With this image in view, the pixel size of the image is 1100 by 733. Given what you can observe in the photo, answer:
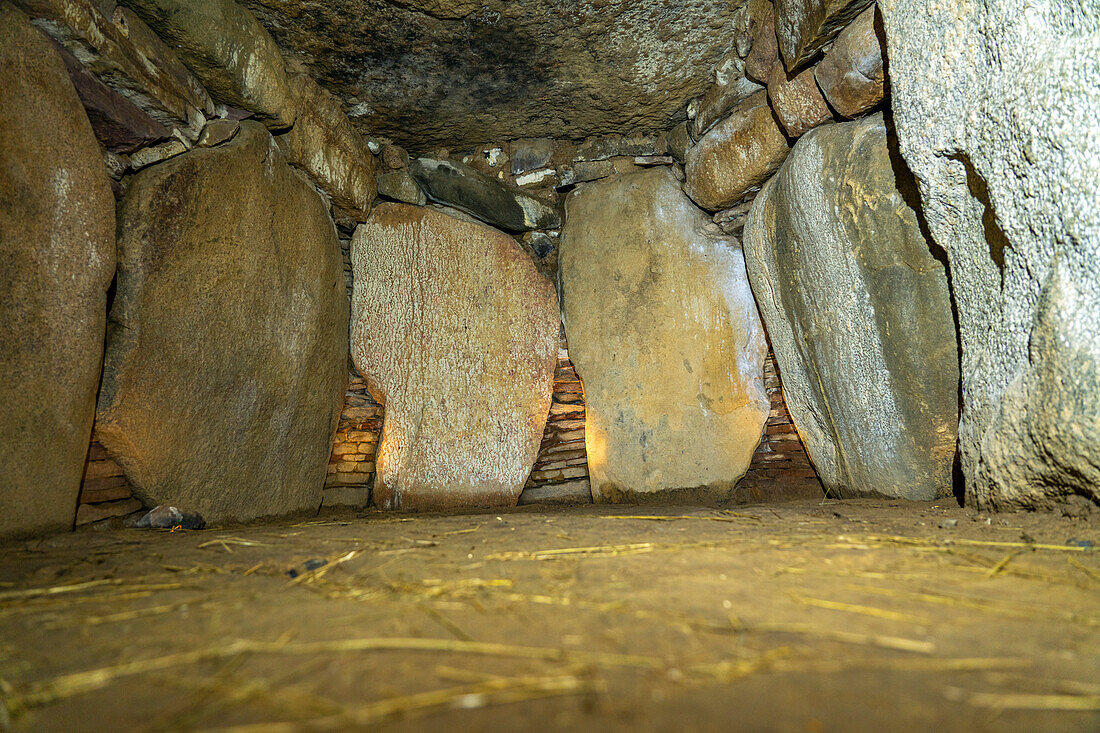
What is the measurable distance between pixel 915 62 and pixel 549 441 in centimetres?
284

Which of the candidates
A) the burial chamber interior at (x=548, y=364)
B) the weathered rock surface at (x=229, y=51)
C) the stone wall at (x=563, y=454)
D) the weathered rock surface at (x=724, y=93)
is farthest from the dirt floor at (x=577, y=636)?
the weathered rock surface at (x=724, y=93)

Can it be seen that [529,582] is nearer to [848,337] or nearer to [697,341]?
[848,337]

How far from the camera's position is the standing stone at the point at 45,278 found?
1.91 m

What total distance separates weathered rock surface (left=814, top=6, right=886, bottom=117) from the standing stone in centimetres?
310

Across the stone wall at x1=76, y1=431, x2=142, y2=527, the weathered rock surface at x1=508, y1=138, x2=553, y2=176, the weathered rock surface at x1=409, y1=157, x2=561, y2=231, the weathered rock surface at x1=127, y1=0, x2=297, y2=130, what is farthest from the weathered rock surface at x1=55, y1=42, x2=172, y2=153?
the weathered rock surface at x1=508, y1=138, x2=553, y2=176

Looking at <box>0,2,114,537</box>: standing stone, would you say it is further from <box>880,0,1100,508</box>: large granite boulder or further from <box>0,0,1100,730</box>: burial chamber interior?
<box>880,0,1100,508</box>: large granite boulder

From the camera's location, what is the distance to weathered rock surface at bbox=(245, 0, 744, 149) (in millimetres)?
2980

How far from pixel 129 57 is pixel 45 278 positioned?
0.96 meters

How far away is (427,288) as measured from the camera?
4090 mm

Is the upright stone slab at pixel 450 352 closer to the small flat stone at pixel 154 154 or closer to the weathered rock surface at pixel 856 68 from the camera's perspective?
the small flat stone at pixel 154 154

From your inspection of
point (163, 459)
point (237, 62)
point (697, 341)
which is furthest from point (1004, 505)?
point (237, 62)

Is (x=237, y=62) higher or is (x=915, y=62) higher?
(x=237, y=62)

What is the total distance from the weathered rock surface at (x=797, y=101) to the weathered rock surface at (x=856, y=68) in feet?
0.30

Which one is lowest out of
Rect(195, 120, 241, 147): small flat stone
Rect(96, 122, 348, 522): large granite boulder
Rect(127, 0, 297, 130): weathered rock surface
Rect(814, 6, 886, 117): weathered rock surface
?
Rect(96, 122, 348, 522): large granite boulder
